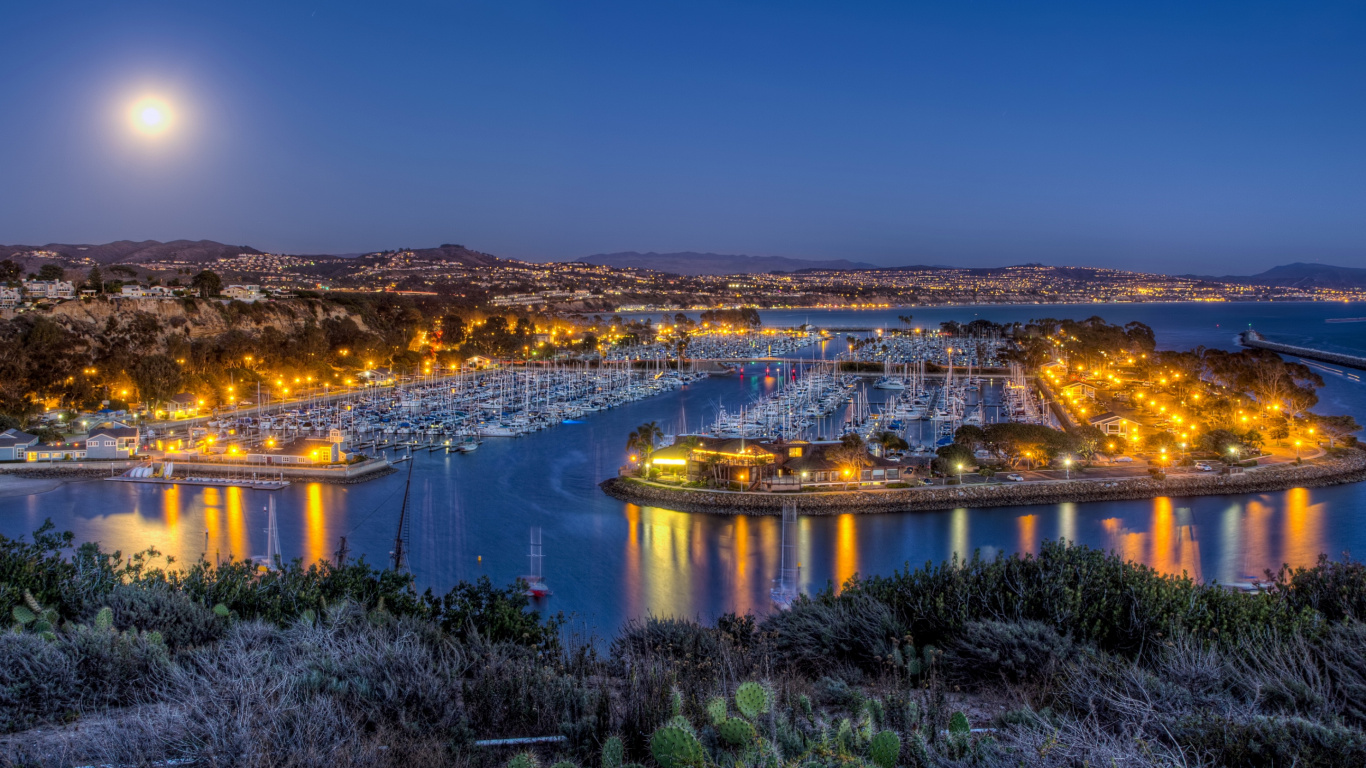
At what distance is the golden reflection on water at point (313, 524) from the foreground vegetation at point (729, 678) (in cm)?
520

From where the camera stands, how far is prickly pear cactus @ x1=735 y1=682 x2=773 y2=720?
2082mm

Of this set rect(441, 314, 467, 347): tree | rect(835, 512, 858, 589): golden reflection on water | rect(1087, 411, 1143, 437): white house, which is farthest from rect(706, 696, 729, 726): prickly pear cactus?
rect(441, 314, 467, 347): tree

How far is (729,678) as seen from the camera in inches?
110

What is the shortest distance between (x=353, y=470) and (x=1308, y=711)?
13049 millimetres

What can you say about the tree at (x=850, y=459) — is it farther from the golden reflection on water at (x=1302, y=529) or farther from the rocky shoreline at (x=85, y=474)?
the rocky shoreline at (x=85, y=474)

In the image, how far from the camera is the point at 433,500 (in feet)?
39.9

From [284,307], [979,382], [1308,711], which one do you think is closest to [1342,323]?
[979,382]

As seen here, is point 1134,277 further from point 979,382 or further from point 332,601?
point 332,601

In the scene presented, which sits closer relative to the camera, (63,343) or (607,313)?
(63,343)

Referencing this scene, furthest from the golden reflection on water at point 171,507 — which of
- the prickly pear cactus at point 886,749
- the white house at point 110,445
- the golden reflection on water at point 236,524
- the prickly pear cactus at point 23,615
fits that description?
the prickly pear cactus at point 886,749

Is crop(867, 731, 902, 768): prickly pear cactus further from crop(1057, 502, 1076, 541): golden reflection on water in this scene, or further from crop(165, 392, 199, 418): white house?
crop(165, 392, 199, 418): white house

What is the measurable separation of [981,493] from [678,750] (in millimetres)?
10579

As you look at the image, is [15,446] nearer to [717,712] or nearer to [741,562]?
[741,562]

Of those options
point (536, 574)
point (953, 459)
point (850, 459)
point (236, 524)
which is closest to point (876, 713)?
point (536, 574)
